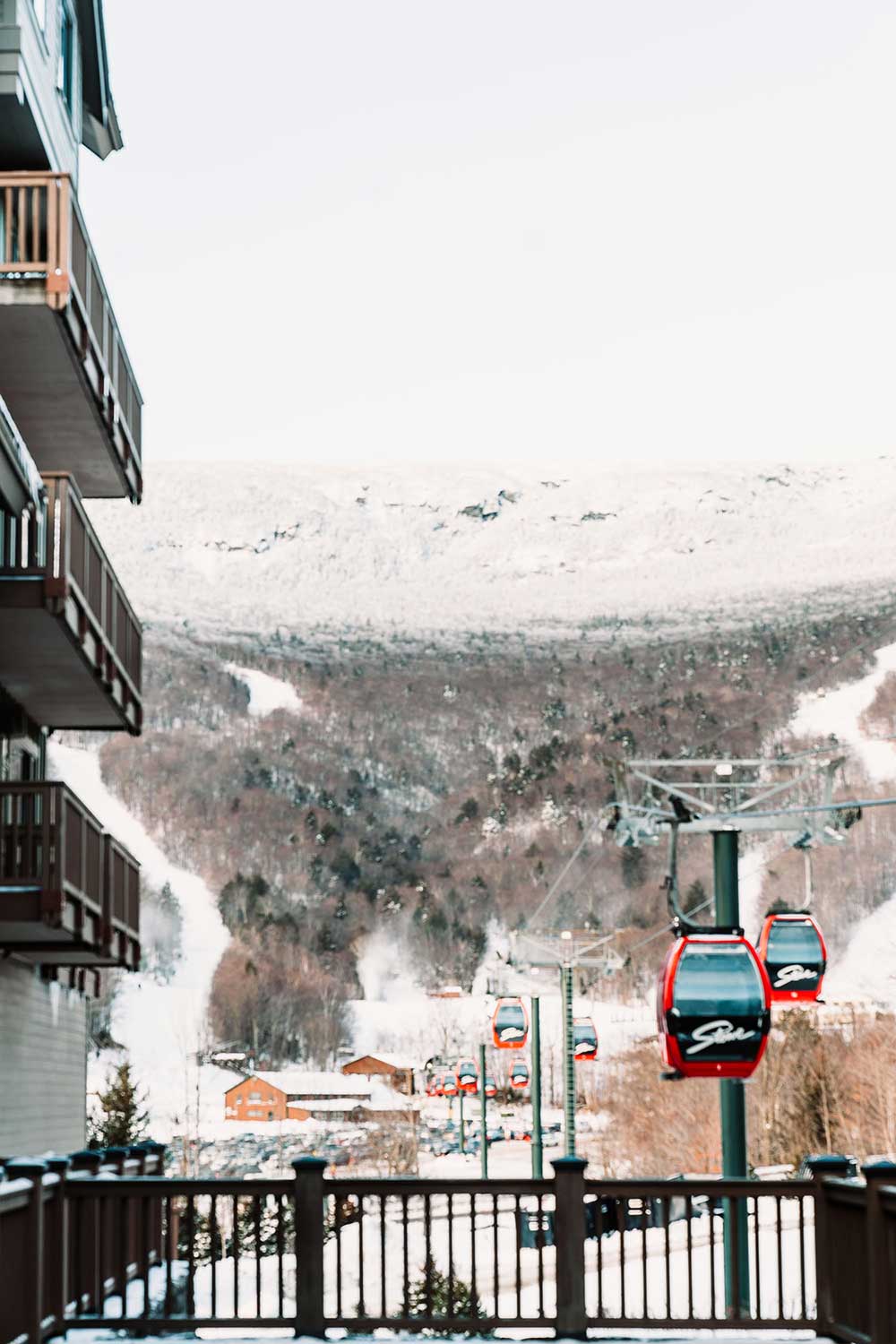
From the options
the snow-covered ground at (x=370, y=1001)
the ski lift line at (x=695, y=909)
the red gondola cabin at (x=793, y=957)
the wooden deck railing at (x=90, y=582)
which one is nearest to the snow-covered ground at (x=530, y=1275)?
the red gondola cabin at (x=793, y=957)

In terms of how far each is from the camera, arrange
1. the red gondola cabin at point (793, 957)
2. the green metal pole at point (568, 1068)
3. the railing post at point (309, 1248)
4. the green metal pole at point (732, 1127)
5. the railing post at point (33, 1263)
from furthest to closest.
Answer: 1. the green metal pole at point (568, 1068)
2. the red gondola cabin at point (793, 957)
3. the green metal pole at point (732, 1127)
4. the railing post at point (309, 1248)
5. the railing post at point (33, 1263)

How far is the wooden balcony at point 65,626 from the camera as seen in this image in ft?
65.0

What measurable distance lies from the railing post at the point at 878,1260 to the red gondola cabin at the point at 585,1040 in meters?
35.4

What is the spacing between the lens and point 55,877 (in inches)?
778

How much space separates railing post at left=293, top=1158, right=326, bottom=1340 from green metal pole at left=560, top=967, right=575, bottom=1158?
18737mm

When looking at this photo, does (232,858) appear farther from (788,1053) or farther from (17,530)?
(17,530)

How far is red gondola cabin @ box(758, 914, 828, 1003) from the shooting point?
22.9 metres

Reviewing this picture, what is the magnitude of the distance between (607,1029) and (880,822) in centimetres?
4770

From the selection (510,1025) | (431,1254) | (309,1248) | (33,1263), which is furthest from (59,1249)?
(510,1025)

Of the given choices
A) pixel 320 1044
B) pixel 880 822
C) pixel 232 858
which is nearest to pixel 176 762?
pixel 232 858

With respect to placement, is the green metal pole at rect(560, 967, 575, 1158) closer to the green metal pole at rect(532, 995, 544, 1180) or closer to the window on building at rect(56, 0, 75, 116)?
the green metal pole at rect(532, 995, 544, 1180)

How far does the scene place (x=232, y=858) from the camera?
188 meters

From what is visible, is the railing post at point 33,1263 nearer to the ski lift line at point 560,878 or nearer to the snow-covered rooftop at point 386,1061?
the ski lift line at point 560,878

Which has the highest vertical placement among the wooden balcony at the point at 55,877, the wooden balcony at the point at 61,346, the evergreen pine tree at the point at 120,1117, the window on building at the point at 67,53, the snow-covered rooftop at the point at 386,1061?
the window on building at the point at 67,53
